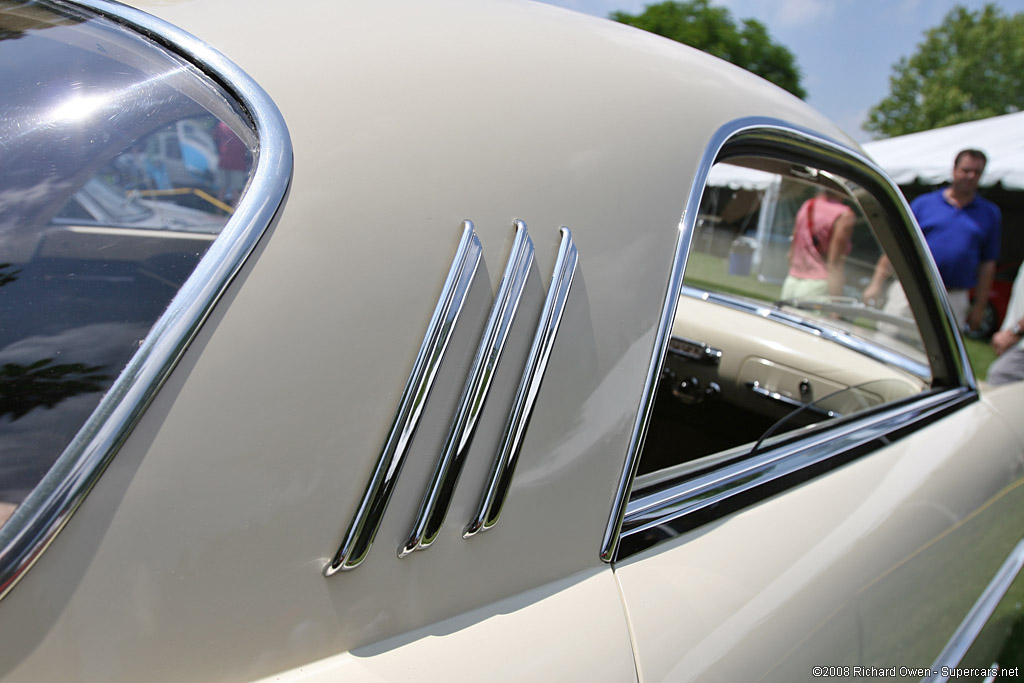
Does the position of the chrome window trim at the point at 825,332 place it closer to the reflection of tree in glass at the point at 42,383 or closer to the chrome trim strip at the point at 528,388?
the chrome trim strip at the point at 528,388

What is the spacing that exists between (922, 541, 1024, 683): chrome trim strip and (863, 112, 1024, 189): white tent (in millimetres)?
8574

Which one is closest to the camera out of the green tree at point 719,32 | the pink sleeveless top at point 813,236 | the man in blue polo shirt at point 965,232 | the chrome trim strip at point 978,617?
the chrome trim strip at point 978,617

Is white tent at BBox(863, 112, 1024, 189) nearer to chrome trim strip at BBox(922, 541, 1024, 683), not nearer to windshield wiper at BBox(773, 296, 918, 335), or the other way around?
windshield wiper at BBox(773, 296, 918, 335)

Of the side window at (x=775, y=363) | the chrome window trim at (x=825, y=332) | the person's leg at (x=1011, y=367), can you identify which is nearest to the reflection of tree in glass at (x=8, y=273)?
the side window at (x=775, y=363)

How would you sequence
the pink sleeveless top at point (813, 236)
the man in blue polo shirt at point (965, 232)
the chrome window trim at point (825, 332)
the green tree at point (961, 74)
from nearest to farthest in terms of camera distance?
the chrome window trim at point (825, 332) → the pink sleeveless top at point (813, 236) → the man in blue polo shirt at point (965, 232) → the green tree at point (961, 74)

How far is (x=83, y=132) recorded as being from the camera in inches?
32.1

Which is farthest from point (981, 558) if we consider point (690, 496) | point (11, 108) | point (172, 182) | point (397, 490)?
point (11, 108)

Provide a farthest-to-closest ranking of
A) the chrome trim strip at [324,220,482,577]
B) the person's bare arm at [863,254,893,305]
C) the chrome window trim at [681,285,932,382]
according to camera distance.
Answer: the person's bare arm at [863,254,893,305] → the chrome window trim at [681,285,932,382] → the chrome trim strip at [324,220,482,577]

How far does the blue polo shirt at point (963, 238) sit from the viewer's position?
494 centimetres

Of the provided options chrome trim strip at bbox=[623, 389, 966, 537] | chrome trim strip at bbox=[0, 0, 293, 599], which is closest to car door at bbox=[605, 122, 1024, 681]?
chrome trim strip at bbox=[623, 389, 966, 537]

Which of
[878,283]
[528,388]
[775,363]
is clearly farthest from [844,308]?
[528,388]

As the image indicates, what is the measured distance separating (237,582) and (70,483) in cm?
19

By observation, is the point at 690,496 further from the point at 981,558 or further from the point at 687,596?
the point at 981,558

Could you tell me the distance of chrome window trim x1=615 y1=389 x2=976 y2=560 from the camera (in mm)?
1095
